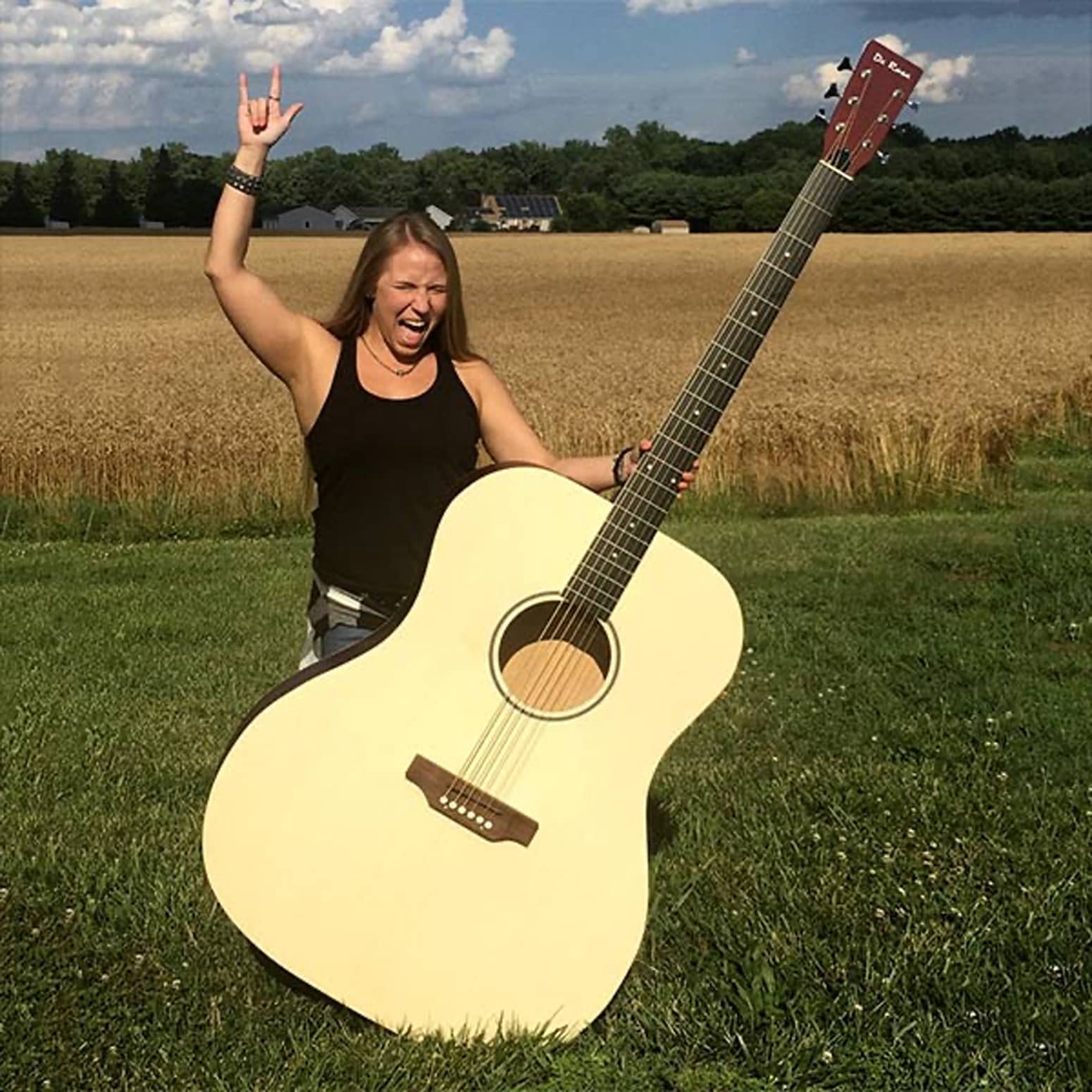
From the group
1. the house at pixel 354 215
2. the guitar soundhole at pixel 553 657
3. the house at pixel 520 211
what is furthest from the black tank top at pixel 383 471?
the house at pixel 520 211

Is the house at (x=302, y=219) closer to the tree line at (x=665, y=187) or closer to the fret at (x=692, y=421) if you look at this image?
the tree line at (x=665, y=187)

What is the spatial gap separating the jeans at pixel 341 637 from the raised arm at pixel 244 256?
0.69 metres

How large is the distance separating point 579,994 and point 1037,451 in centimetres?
1191

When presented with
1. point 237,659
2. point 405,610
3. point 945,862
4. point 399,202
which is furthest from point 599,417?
point 399,202

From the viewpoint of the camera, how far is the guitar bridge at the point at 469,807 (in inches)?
126

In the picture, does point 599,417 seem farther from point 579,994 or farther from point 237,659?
point 579,994

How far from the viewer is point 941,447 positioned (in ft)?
39.0

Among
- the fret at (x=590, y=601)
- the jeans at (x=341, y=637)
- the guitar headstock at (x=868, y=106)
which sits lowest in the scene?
the jeans at (x=341, y=637)

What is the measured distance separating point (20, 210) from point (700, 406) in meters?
88.1

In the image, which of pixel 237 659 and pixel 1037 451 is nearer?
pixel 237 659

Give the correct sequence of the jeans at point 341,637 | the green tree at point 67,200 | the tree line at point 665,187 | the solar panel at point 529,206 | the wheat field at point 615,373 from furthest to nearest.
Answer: the solar panel at point 529,206 → the green tree at point 67,200 → the tree line at point 665,187 → the wheat field at point 615,373 → the jeans at point 341,637

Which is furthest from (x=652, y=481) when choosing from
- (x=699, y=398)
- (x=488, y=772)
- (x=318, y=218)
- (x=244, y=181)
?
(x=318, y=218)

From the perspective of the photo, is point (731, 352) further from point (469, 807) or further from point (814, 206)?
point (469, 807)

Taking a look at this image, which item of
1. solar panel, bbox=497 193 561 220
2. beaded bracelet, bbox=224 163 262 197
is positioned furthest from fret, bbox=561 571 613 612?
solar panel, bbox=497 193 561 220
